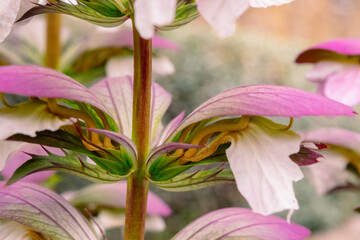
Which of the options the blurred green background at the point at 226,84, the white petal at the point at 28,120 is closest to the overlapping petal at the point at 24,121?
the white petal at the point at 28,120

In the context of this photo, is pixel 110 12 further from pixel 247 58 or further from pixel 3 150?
pixel 247 58

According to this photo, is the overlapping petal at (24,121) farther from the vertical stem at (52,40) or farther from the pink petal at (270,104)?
the vertical stem at (52,40)

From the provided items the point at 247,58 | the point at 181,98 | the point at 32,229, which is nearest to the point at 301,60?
the point at 32,229

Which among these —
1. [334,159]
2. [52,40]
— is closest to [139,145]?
[334,159]

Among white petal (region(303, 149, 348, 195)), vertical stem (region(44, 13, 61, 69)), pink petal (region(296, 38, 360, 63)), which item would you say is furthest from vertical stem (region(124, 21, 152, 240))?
vertical stem (region(44, 13, 61, 69))

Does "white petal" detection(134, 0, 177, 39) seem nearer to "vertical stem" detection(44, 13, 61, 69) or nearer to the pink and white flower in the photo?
the pink and white flower

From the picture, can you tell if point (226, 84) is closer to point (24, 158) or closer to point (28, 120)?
point (24, 158)

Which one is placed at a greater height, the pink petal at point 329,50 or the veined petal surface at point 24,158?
the pink petal at point 329,50
